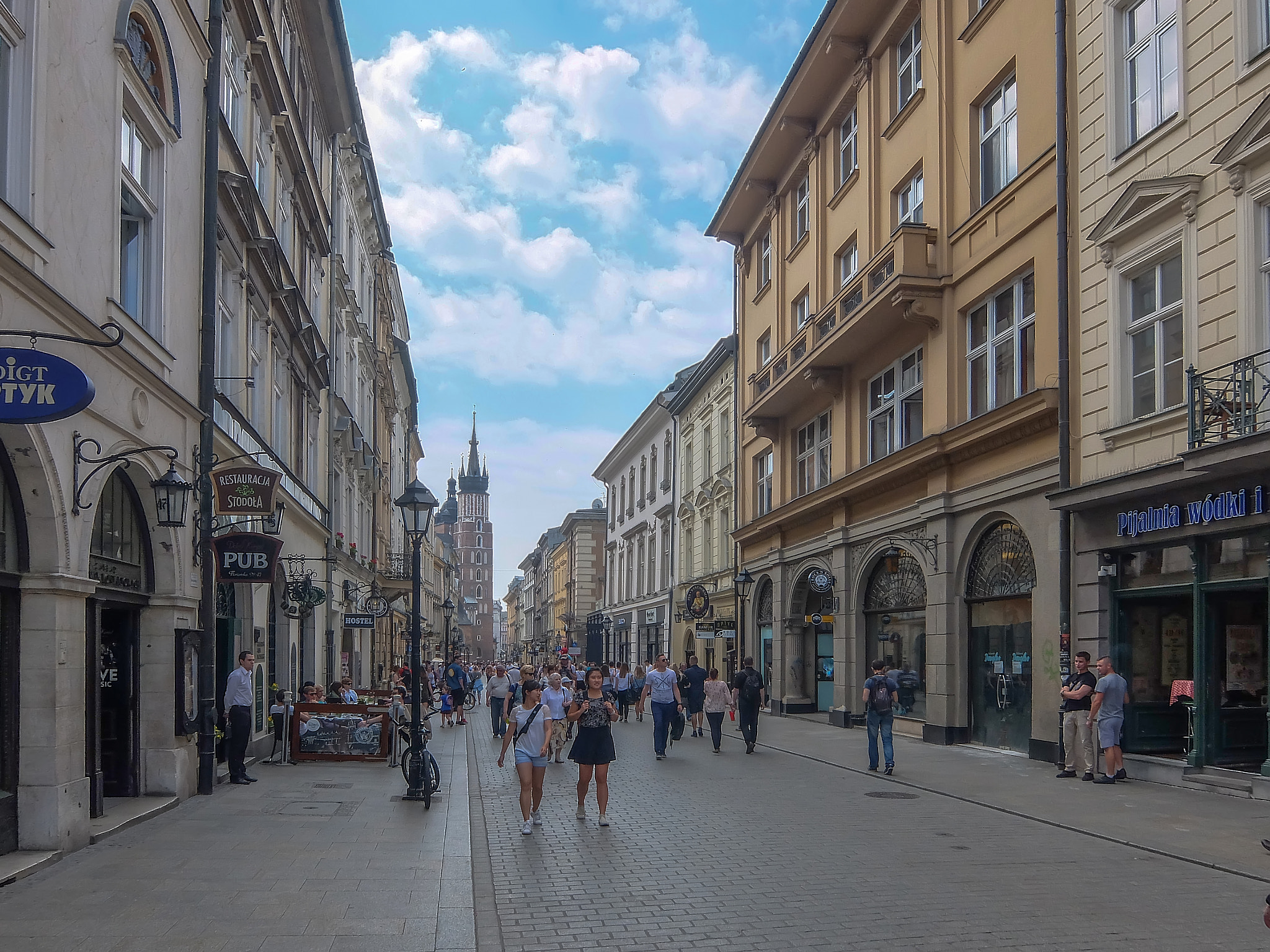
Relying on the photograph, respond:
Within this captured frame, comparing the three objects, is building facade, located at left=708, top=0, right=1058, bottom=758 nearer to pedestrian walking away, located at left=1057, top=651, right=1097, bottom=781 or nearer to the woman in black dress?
pedestrian walking away, located at left=1057, top=651, right=1097, bottom=781

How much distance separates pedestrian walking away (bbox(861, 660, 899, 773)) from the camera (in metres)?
16.4

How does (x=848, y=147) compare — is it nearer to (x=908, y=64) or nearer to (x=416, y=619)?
(x=908, y=64)

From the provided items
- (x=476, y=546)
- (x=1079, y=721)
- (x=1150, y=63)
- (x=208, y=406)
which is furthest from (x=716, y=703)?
(x=476, y=546)

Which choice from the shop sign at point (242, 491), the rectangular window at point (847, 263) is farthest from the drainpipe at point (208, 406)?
the rectangular window at point (847, 263)

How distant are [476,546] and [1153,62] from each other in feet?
535

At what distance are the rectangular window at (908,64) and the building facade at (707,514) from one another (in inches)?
561

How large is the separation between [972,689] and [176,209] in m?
14.9

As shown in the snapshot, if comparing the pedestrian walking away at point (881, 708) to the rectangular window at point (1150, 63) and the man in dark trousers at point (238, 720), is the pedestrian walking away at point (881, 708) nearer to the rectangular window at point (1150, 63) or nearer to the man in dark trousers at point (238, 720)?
the rectangular window at point (1150, 63)

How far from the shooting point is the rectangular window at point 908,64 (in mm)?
23531

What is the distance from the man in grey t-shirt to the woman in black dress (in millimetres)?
6753

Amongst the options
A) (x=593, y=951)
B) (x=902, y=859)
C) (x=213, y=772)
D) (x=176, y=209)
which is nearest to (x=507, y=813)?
(x=213, y=772)

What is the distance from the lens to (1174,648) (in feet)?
51.2

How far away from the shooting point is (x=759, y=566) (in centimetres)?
3431

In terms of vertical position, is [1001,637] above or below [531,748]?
above
